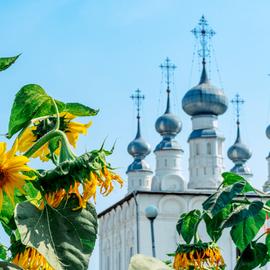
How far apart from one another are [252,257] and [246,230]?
35 millimetres

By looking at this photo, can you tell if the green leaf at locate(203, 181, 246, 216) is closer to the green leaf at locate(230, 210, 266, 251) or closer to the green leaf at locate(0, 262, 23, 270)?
the green leaf at locate(230, 210, 266, 251)

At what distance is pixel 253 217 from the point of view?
109 centimetres

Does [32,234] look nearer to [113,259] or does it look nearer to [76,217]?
[76,217]

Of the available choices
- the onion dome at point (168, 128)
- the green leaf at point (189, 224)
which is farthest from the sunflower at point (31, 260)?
the onion dome at point (168, 128)

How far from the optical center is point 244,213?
1.11 metres

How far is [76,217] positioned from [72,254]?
4 cm

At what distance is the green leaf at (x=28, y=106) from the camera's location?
693mm

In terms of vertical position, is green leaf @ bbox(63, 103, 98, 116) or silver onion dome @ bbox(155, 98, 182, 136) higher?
silver onion dome @ bbox(155, 98, 182, 136)

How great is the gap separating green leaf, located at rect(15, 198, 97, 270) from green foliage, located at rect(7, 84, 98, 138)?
0.10 m

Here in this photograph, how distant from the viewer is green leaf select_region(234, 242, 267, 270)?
1074 millimetres

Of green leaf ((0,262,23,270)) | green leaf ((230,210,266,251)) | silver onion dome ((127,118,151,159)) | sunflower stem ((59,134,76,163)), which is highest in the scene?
silver onion dome ((127,118,151,159))

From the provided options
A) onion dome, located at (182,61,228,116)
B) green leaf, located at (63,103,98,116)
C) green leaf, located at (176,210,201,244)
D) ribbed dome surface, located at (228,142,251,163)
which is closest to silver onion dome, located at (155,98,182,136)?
onion dome, located at (182,61,228,116)

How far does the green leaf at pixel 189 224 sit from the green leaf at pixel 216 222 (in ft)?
0.14

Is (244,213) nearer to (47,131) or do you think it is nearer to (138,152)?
(47,131)
